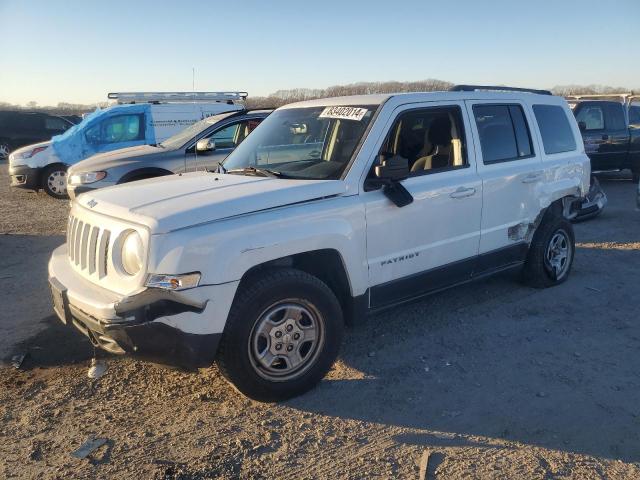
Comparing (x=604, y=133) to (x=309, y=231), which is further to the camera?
(x=604, y=133)

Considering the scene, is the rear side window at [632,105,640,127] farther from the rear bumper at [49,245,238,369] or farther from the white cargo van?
the rear bumper at [49,245,238,369]

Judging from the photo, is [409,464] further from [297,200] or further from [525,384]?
[297,200]

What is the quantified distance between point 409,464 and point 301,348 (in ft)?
3.47

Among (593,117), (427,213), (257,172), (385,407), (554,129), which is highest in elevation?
(593,117)

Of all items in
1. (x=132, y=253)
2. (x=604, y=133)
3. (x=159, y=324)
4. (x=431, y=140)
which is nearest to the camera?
(x=159, y=324)

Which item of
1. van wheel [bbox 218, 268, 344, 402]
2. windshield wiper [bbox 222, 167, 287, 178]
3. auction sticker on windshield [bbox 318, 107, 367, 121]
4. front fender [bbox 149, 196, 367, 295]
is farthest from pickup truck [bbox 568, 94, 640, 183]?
van wheel [bbox 218, 268, 344, 402]

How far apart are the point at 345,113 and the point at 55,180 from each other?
382 inches

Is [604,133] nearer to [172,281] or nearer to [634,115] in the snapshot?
[634,115]

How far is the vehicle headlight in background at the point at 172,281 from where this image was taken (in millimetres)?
3123

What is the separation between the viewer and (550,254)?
574cm

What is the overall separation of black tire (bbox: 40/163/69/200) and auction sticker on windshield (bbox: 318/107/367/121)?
9371 millimetres

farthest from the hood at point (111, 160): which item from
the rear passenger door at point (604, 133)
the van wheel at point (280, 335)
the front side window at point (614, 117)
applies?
the front side window at point (614, 117)

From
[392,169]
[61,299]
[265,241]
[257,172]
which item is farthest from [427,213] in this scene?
[61,299]

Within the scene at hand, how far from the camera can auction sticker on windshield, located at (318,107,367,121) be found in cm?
429
